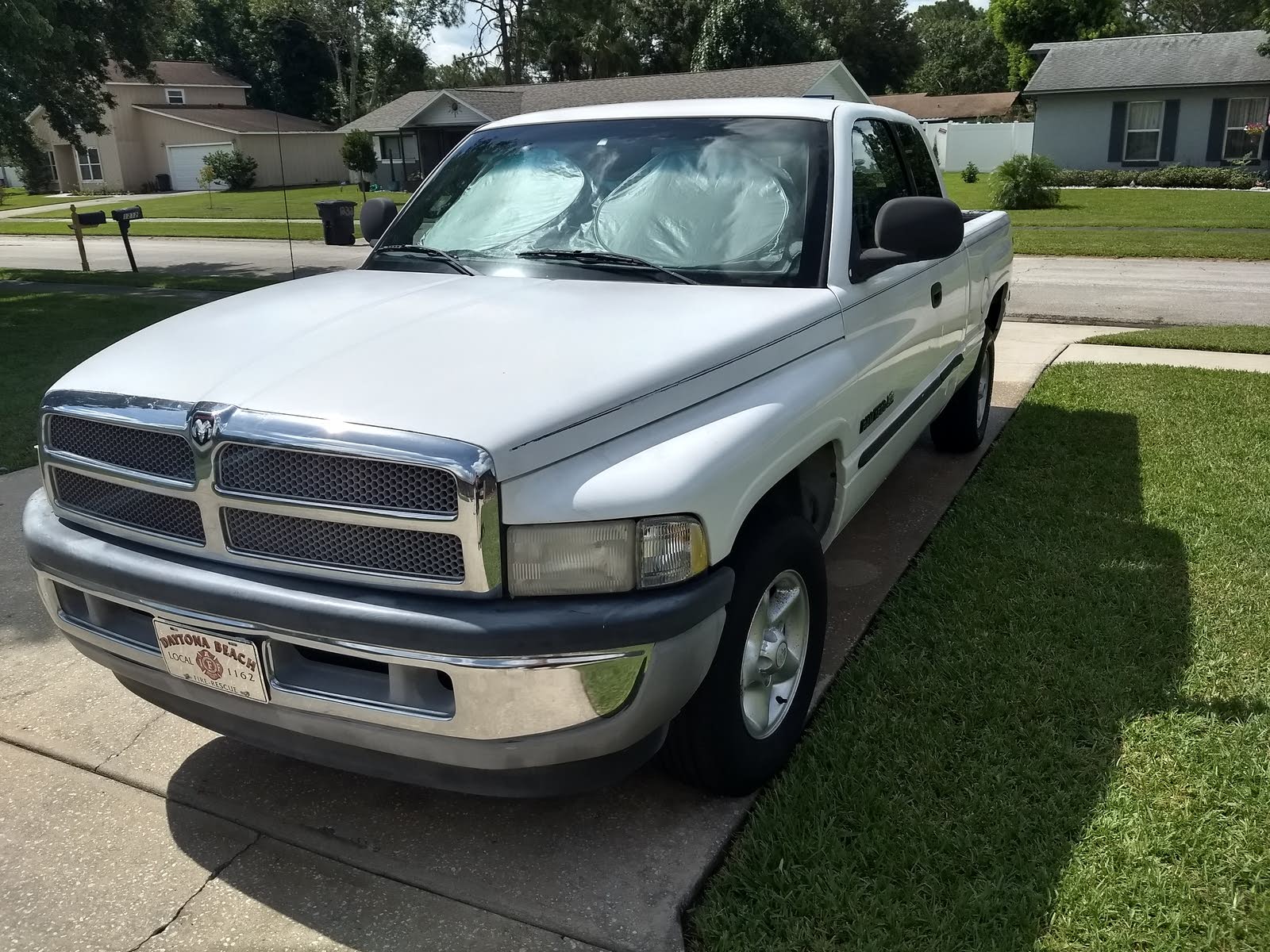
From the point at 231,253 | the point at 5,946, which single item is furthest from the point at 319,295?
the point at 231,253

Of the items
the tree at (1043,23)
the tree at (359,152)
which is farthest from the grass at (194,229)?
the tree at (1043,23)

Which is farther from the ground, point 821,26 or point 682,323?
point 821,26

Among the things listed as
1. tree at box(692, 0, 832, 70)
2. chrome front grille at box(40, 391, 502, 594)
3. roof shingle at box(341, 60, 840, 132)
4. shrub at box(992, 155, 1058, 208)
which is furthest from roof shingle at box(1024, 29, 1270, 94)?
chrome front grille at box(40, 391, 502, 594)

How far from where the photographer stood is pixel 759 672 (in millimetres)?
2992

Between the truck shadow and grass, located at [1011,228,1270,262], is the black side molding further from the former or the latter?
grass, located at [1011,228,1270,262]

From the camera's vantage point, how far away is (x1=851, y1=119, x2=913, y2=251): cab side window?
12.7 feet

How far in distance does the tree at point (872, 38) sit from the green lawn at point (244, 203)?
116 feet

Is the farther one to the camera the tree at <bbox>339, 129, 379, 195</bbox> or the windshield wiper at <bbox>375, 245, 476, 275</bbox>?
the tree at <bbox>339, 129, 379, 195</bbox>

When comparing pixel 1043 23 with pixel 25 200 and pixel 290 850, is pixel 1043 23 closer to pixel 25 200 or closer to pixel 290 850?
pixel 25 200

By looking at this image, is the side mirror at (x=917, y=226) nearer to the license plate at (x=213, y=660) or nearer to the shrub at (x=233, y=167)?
the license plate at (x=213, y=660)

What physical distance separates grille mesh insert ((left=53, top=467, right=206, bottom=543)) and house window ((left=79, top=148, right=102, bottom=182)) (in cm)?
5734

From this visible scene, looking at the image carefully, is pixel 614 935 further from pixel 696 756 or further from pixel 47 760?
pixel 47 760

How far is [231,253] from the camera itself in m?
21.4

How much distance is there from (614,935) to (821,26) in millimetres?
70682
